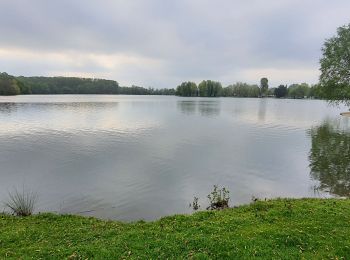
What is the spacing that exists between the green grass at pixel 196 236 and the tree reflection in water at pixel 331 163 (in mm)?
6661

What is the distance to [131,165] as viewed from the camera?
20.9 meters

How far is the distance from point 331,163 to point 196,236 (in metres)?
18.3

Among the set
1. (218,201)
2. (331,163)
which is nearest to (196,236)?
(218,201)

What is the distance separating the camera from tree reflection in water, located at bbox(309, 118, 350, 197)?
17.1 meters

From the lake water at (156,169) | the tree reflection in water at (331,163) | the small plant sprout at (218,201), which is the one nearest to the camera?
the small plant sprout at (218,201)

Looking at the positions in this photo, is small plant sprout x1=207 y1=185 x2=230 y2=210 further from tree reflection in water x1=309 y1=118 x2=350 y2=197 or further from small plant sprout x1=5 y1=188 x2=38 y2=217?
small plant sprout x1=5 y1=188 x2=38 y2=217

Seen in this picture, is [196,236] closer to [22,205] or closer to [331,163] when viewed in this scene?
[22,205]

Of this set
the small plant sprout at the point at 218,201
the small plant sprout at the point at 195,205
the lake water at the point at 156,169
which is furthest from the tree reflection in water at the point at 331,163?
the small plant sprout at the point at 195,205

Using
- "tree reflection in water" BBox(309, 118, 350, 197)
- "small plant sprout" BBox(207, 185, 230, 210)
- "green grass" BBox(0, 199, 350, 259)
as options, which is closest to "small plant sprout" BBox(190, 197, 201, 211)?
"small plant sprout" BBox(207, 185, 230, 210)

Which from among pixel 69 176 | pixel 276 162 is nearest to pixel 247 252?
pixel 69 176

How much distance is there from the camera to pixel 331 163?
22547 mm

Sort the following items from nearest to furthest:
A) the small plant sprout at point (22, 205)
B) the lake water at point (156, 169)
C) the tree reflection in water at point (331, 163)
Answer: the small plant sprout at point (22, 205) → the lake water at point (156, 169) → the tree reflection in water at point (331, 163)

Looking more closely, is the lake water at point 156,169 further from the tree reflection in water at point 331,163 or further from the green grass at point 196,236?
the green grass at point 196,236

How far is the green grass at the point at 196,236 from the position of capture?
736cm
